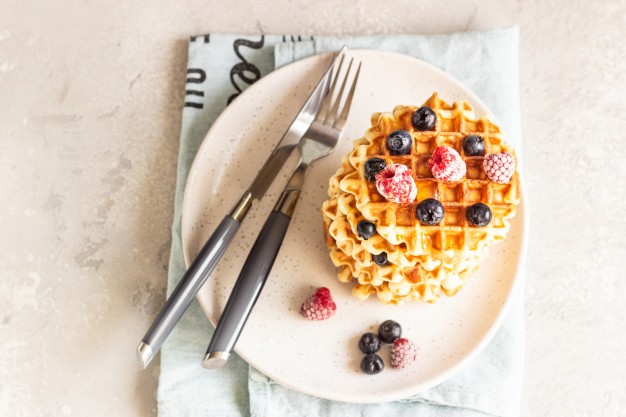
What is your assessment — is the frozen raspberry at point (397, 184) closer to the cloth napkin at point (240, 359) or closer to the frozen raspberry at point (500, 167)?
the frozen raspberry at point (500, 167)

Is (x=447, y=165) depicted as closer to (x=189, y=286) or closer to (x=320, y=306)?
(x=320, y=306)

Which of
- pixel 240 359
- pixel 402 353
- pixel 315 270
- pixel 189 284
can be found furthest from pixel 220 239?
pixel 402 353

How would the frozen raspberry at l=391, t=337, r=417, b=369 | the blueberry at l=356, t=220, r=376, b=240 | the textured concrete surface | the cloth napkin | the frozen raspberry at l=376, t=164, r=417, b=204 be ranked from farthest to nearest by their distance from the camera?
the textured concrete surface, the cloth napkin, the frozen raspberry at l=391, t=337, r=417, b=369, the blueberry at l=356, t=220, r=376, b=240, the frozen raspberry at l=376, t=164, r=417, b=204

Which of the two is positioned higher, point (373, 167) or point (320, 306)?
point (373, 167)

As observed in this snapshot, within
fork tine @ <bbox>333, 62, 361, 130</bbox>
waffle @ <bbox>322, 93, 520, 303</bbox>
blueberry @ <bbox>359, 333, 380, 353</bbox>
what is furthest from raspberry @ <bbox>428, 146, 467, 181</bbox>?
blueberry @ <bbox>359, 333, 380, 353</bbox>

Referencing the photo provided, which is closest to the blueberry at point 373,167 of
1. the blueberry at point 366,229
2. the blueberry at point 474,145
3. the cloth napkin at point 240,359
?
the blueberry at point 366,229

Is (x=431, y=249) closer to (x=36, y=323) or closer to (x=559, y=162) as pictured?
(x=559, y=162)

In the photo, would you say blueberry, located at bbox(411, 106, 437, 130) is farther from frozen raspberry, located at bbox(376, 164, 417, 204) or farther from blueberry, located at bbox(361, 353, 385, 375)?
blueberry, located at bbox(361, 353, 385, 375)
